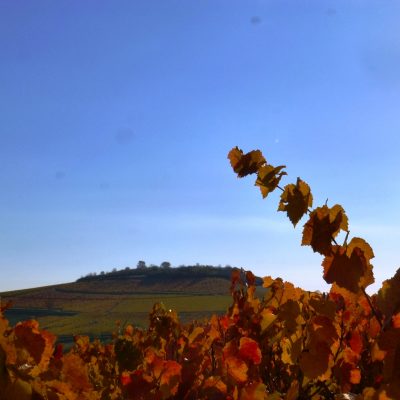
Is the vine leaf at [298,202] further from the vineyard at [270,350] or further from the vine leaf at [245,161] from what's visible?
the vine leaf at [245,161]

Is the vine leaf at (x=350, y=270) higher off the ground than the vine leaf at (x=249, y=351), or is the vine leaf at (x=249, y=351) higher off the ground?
the vine leaf at (x=350, y=270)

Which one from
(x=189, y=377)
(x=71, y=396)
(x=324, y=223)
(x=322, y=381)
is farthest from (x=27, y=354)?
(x=322, y=381)

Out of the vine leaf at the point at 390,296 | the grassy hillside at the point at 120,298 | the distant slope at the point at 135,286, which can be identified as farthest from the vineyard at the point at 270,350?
the distant slope at the point at 135,286

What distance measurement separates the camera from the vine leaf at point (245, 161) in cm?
148

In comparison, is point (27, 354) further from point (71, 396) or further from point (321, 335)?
point (321, 335)

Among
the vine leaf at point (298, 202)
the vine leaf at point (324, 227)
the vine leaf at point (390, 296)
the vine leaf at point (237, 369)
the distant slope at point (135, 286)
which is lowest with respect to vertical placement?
the vine leaf at point (237, 369)

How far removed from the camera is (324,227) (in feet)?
3.50

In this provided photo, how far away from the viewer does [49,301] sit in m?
55.1

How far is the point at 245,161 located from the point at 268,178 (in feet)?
0.34

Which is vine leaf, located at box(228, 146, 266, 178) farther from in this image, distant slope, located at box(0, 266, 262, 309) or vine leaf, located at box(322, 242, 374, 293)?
distant slope, located at box(0, 266, 262, 309)

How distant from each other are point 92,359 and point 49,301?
174 ft

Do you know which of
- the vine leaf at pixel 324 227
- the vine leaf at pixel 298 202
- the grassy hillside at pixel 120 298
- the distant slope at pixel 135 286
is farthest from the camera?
the distant slope at pixel 135 286

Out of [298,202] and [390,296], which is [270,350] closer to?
[298,202]

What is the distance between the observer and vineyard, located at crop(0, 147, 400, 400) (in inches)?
35.0
